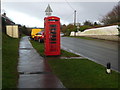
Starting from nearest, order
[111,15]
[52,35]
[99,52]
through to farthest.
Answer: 1. [52,35]
2. [99,52]
3. [111,15]

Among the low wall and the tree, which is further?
the tree

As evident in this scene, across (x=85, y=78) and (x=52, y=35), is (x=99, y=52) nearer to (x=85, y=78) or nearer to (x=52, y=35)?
(x=52, y=35)

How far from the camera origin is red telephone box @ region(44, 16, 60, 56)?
10.0 m

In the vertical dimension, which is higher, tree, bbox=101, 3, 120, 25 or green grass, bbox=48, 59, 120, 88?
tree, bbox=101, 3, 120, 25

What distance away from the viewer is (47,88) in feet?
16.2

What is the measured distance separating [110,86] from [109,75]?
1142mm

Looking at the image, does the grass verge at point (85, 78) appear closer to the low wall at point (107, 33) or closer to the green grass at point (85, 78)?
the green grass at point (85, 78)

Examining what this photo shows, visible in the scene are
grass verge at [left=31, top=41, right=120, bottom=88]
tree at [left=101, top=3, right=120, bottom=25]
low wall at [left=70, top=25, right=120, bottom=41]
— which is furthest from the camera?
tree at [left=101, top=3, right=120, bottom=25]

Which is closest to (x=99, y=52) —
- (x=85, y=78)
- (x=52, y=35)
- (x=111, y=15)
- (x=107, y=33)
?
(x=52, y=35)

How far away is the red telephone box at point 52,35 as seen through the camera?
10031 mm

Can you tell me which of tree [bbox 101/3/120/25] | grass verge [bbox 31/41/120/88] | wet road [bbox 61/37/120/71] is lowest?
grass verge [bbox 31/41/120/88]

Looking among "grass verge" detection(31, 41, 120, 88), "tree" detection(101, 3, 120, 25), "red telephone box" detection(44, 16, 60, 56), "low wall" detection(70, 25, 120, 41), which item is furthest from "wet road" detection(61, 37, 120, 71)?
"tree" detection(101, 3, 120, 25)

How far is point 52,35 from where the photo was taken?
10234 millimetres

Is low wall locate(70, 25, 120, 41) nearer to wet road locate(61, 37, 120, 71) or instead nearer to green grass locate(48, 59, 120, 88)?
wet road locate(61, 37, 120, 71)
